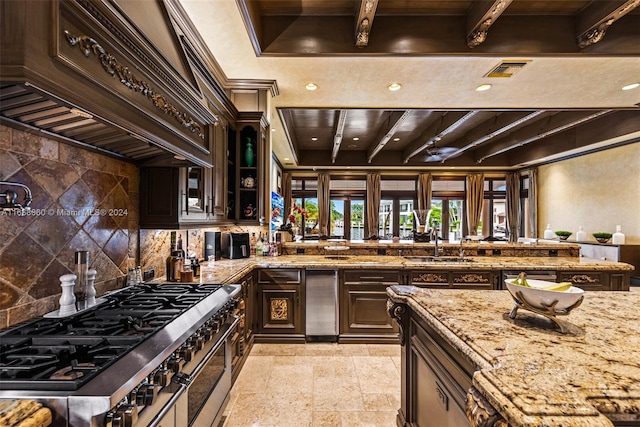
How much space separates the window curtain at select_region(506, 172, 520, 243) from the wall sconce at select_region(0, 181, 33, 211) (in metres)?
10.7

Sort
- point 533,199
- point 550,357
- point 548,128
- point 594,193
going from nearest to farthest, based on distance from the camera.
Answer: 1. point 550,357
2. point 548,128
3. point 594,193
4. point 533,199

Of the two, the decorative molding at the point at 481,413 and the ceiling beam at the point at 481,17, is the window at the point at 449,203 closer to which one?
the ceiling beam at the point at 481,17

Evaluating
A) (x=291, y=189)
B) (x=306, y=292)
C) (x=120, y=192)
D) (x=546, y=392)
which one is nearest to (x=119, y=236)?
(x=120, y=192)

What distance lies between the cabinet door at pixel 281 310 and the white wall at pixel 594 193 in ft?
22.6

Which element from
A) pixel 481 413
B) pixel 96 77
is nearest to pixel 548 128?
pixel 481 413

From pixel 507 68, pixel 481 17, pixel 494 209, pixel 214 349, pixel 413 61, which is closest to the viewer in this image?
Result: pixel 214 349

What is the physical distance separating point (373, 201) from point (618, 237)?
5548 mm

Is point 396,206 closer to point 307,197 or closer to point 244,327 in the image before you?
point 307,197

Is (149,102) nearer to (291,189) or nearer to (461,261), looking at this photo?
(461,261)

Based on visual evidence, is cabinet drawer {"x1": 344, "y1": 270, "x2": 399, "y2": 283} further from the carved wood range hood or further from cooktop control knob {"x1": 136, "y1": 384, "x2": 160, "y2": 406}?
cooktop control knob {"x1": 136, "y1": 384, "x2": 160, "y2": 406}

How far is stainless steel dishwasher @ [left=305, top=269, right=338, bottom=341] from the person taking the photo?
3436 mm

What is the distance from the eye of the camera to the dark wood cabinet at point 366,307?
3420mm

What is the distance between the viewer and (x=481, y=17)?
2.42m

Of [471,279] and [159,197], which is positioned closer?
[159,197]
